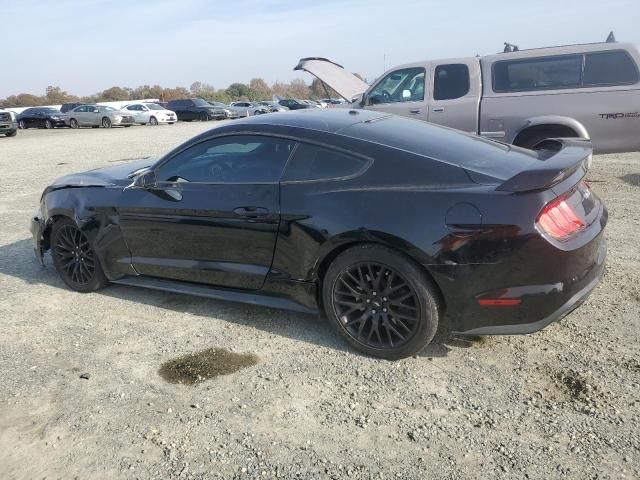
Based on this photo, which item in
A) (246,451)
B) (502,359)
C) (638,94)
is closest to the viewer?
(246,451)

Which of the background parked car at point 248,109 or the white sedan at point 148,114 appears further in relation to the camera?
the background parked car at point 248,109

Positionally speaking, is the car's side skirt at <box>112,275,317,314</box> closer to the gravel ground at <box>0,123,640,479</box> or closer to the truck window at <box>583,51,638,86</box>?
the gravel ground at <box>0,123,640,479</box>

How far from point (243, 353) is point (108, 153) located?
14.2 metres

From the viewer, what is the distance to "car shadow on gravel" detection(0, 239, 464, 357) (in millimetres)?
3668

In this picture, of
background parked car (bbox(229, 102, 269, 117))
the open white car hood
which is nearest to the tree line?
background parked car (bbox(229, 102, 269, 117))

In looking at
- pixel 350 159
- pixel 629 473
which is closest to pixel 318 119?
pixel 350 159

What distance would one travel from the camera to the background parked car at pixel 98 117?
105 ft

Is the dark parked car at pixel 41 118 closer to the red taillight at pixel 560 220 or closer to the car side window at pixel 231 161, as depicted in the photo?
the car side window at pixel 231 161

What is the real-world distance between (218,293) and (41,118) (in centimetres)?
3597

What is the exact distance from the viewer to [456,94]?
811 centimetres

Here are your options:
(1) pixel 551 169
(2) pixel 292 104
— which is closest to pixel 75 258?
(1) pixel 551 169

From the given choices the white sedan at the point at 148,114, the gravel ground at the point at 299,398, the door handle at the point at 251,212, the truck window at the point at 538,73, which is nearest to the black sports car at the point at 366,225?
the door handle at the point at 251,212

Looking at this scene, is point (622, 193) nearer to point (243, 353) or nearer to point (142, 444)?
point (243, 353)

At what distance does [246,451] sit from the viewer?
2672mm
